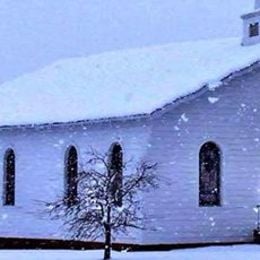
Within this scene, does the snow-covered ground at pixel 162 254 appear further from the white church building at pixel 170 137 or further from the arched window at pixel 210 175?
the arched window at pixel 210 175

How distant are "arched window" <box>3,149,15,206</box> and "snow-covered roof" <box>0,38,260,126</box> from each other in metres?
1.28

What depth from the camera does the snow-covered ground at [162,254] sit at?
2644cm

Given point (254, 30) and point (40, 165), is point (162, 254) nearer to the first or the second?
point (40, 165)

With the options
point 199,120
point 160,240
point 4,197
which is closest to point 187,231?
point 160,240

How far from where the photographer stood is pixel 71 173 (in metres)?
33.0

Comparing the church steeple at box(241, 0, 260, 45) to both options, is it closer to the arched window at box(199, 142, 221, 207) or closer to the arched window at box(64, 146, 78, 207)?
the arched window at box(199, 142, 221, 207)

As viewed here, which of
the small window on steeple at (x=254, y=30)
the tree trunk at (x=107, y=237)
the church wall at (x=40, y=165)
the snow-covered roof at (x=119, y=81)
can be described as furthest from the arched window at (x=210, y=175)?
the tree trunk at (x=107, y=237)

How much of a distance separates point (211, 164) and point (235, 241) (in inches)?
89.7

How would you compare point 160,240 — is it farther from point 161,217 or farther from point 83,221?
point 83,221

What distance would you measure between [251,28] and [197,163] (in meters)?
5.70

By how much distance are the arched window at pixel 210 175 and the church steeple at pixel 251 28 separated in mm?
4397

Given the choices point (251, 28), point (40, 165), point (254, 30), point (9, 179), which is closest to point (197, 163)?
point (254, 30)

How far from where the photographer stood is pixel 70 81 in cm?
3684

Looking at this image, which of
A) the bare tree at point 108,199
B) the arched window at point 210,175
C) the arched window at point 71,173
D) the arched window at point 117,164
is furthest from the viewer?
the arched window at point 71,173
